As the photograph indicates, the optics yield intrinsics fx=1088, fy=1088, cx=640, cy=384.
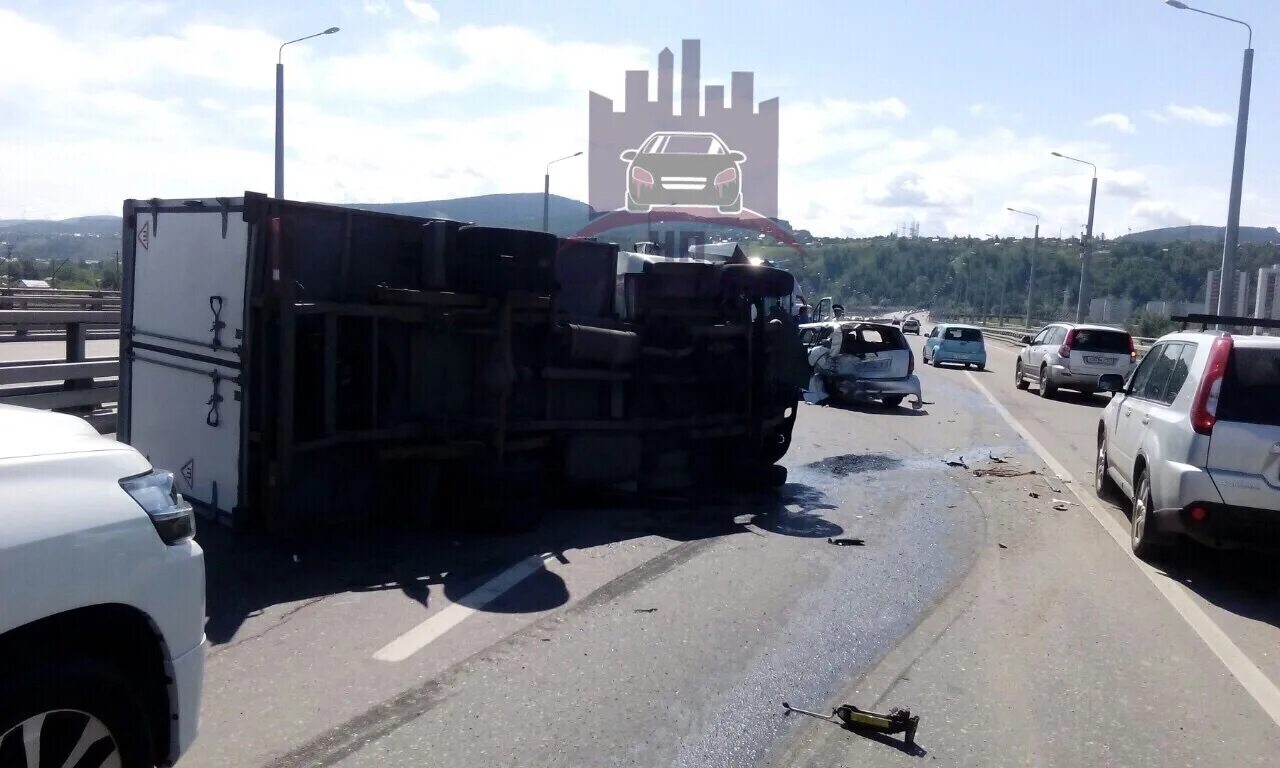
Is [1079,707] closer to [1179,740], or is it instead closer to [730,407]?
[1179,740]

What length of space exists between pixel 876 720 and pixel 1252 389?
4275mm

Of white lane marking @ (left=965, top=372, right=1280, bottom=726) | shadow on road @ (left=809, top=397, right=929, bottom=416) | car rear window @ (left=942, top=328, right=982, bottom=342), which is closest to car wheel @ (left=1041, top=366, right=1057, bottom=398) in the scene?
shadow on road @ (left=809, top=397, right=929, bottom=416)

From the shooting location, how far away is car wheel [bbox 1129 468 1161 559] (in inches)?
312

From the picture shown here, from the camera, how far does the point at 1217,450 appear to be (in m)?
7.21

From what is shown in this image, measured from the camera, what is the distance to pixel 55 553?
292cm

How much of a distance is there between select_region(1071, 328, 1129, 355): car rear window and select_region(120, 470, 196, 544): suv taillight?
2246 cm

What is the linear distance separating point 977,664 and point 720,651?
1320 millimetres

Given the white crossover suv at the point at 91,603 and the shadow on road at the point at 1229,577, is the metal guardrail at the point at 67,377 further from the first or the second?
the shadow on road at the point at 1229,577

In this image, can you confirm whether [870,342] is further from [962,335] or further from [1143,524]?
[962,335]

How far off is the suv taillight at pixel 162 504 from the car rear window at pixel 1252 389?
258 inches

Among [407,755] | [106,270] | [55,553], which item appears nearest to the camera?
[55,553]

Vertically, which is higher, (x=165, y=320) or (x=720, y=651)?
(x=165, y=320)

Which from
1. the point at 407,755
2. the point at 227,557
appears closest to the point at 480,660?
the point at 407,755

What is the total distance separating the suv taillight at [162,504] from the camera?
3.33 m
